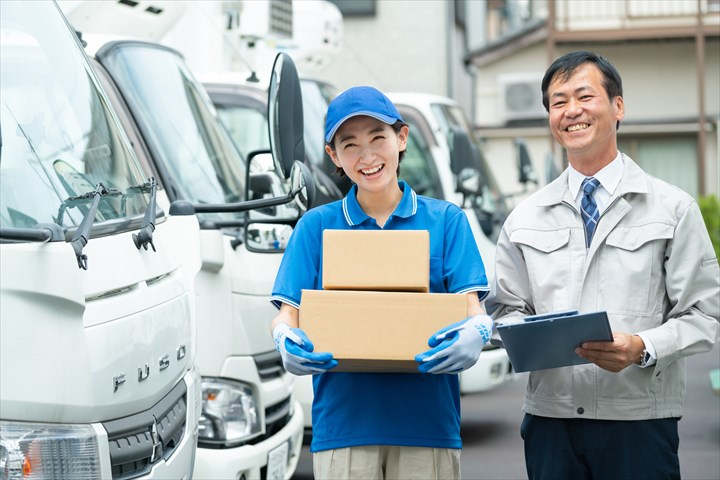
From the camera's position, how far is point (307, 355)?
134 inches

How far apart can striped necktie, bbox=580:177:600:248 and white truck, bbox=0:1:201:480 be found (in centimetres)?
129

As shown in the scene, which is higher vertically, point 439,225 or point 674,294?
point 439,225

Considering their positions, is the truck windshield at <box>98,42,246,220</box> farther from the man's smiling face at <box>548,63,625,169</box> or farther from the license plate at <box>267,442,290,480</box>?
the man's smiling face at <box>548,63,625,169</box>

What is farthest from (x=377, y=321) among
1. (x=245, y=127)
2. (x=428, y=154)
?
(x=428, y=154)

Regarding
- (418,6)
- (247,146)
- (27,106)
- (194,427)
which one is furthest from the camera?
(418,6)

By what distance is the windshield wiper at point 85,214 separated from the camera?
323cm

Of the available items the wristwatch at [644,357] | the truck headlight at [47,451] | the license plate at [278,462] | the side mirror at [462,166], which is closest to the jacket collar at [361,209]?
the wristwatch at [644,357]

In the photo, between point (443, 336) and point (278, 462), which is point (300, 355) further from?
point (278, 462)

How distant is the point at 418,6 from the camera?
24.0 m

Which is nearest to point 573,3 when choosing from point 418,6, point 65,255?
point 418,6

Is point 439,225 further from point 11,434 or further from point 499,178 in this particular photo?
point 499,178

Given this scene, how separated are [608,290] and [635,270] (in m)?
0.10

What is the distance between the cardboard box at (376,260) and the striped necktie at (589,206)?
0.57 m

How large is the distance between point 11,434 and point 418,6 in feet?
70.8
